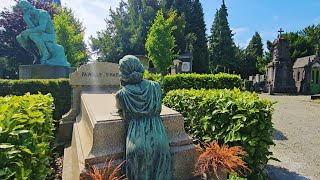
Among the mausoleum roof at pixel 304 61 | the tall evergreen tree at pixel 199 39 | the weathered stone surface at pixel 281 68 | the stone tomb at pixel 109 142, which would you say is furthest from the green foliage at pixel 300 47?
the stone tomb at pixel 109 142

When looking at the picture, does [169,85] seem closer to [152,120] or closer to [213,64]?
[152,120]

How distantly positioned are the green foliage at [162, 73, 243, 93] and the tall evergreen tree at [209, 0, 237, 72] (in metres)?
31.2

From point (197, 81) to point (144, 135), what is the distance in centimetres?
770

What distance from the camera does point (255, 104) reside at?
360 cm

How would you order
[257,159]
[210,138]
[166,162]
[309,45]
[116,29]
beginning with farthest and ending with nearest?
[309,45] < [116,29] < [210,138] < [257,159] < [166,162]

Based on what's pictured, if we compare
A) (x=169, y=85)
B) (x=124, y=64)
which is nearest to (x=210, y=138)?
(x=124, y=64)

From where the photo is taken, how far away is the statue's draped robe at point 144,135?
2.70 meters

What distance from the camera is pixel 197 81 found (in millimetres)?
10109

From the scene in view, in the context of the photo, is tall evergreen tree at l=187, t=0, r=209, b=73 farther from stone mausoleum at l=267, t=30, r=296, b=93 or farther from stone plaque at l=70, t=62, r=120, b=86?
stone plaque at l=70, t=62, r=120, b=86

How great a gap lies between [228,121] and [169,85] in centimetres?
589

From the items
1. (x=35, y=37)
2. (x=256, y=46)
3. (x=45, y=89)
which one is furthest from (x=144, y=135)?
(x=256, y=46)

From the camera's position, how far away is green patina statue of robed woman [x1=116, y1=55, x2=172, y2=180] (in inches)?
106

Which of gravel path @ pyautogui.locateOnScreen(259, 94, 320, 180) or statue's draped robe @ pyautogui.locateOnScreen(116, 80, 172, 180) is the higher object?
statue's draped robe @ pyautogui.locateOnScreen(116, 80, 172, 180)

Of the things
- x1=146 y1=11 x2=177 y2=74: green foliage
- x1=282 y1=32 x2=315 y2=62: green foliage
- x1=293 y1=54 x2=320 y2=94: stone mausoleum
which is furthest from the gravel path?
x1=282 y1=32 x2=315 y2=62: green foliage
